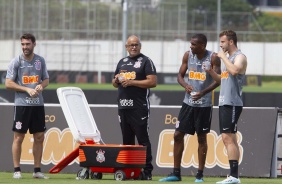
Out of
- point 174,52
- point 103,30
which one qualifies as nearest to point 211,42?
point 174,52

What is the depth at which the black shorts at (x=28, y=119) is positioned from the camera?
12.9 m

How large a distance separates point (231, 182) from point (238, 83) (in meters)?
1.24

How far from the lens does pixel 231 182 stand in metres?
11.3

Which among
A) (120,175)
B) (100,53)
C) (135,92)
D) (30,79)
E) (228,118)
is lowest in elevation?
(120,175)

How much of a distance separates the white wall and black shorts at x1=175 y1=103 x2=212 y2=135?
44045mm

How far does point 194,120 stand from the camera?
12.4 m

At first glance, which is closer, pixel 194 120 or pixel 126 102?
pixel 194 120

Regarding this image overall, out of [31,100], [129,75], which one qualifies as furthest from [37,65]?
[129,75]

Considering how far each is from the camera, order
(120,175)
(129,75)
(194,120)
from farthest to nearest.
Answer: (129,75)
(194,120)
(120,175)

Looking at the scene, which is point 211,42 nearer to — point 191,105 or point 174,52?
point 174,52

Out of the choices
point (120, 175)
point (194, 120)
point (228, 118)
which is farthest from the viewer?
point (194, 120)

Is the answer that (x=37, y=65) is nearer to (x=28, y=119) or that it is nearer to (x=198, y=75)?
(x=28, y=119)

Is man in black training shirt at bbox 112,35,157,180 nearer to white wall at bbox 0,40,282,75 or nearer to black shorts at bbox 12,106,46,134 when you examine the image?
black shorts at bbox 12,106,46,134

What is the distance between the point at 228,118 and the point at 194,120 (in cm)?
105
